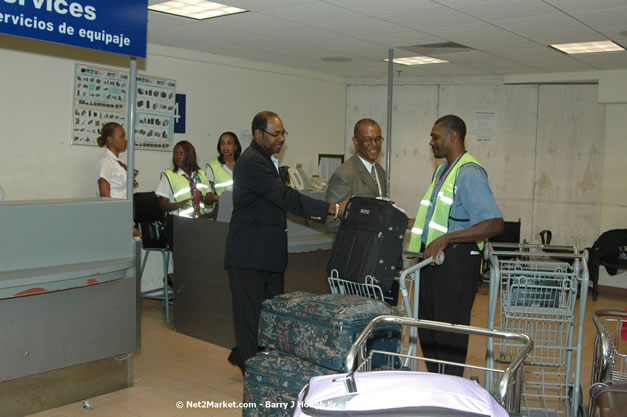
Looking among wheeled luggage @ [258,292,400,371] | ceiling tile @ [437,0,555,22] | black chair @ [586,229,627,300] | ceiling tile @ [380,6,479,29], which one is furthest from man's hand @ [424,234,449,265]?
black chair @ [586,229,627,300]

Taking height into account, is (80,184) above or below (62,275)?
above

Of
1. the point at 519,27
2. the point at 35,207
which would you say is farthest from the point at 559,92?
the point at 35,207

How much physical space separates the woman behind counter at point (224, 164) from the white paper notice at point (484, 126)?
370cm

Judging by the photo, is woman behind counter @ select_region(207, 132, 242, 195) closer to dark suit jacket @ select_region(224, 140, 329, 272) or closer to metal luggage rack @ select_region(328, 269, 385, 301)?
dark suit jacket @ select_region(224, 140, 329, 272)

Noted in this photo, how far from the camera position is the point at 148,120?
651 centimetres

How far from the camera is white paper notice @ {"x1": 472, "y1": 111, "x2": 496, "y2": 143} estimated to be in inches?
328

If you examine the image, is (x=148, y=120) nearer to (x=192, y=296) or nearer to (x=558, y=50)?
(x=192, y=296)

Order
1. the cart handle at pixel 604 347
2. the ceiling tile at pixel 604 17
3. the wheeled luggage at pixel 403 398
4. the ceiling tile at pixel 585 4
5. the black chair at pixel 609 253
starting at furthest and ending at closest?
the black chair at pixel 609 253 → the ceiling tile at pixel 604 17 → the ceiling tile at pixel 585 4 → the cart handle at pixel 604 347 → the wheeled luggage at pixel 403 398

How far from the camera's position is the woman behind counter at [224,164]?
253 inches

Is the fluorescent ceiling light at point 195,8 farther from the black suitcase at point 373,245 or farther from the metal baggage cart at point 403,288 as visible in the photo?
the metal baggage cart at point 403,288

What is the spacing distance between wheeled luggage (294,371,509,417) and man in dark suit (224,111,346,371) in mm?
1932

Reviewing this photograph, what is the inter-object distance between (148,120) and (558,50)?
14.7ft

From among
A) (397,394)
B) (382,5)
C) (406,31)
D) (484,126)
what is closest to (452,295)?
(397,394)

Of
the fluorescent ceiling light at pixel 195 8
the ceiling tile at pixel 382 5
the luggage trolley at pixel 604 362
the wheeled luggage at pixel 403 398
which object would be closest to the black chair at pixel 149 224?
the fluorescent ceiling light at pixel 195 8
